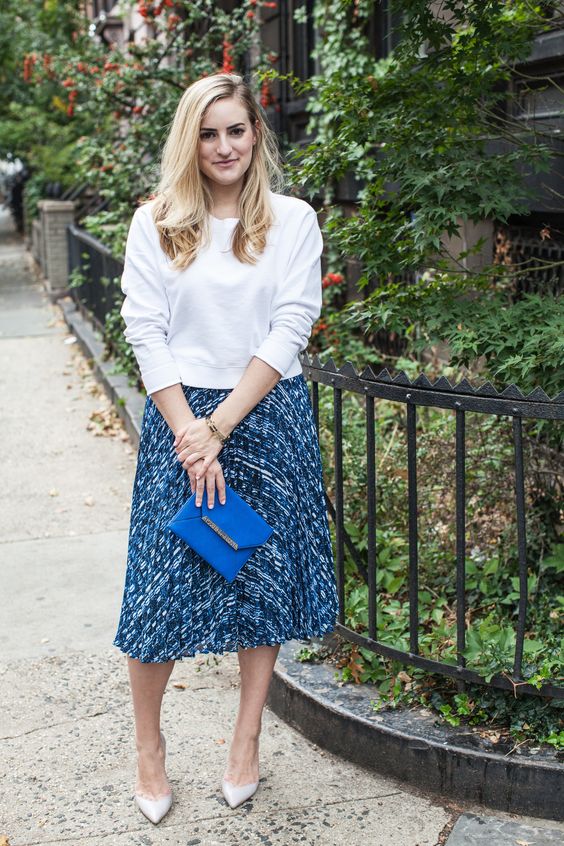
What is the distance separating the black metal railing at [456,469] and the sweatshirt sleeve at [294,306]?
459 millimetres

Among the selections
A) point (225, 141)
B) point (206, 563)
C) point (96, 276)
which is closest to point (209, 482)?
point (206, 563)

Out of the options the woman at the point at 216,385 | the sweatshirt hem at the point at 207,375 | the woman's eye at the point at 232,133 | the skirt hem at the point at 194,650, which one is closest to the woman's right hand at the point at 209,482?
the woman at the point at 216,385

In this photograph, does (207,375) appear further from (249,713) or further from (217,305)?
(249,713)

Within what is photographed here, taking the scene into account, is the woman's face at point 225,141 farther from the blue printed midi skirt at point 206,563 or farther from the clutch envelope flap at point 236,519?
the clutch envelope flap at point 236,519

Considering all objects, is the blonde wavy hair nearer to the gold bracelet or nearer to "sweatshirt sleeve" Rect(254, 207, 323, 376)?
"sweatshirt sleeve" Rect(254, 207, 323, 376)

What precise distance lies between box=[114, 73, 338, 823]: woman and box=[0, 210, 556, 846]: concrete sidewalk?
14 cm

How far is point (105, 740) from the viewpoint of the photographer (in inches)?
137

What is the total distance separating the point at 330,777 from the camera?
3232 mm

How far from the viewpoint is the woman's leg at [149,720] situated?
118 inches

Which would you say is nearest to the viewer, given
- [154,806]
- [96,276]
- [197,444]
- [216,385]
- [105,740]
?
[197,444]

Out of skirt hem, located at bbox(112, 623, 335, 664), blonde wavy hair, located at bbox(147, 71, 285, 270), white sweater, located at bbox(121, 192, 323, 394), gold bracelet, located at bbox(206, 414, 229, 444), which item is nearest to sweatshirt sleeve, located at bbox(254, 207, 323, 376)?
white sweater, located at bbox(121, 192, 323, 394)

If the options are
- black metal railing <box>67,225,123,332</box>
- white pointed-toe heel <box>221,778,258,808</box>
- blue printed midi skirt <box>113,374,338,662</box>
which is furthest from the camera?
black metal railing <box>67,225,123,332</box>

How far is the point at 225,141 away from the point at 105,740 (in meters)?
1.96

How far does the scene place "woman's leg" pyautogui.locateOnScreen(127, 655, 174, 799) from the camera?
9.86 feet
